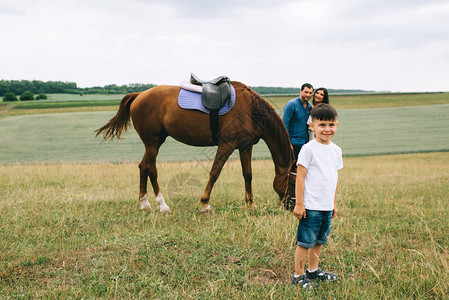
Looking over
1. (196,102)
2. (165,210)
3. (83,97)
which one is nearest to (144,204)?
(165,210)

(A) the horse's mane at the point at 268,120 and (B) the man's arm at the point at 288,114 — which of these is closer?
(A) the horse's mane at the point at 268,120

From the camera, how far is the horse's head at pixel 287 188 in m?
4.61

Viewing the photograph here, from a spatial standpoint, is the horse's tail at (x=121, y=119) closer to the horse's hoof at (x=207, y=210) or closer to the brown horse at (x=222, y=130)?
the brown horse at (x=222, y=130)

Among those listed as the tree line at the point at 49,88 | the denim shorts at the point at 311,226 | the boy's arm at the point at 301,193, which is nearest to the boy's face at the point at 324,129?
the boy's arm at the point at 301,193

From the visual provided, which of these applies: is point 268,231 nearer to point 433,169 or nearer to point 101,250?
point 101,250

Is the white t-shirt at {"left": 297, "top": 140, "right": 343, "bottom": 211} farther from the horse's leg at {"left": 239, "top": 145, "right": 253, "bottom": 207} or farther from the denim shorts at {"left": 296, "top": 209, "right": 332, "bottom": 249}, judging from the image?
the horse's leg at {"left": 239, "top": 145, "right": 253, "bottom": 207}

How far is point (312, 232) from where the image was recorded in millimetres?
2840

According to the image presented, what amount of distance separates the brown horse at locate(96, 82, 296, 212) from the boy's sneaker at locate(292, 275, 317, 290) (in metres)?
1.74

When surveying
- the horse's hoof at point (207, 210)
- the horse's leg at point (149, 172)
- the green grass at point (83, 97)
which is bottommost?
the horse's hoof at point (207, 210)

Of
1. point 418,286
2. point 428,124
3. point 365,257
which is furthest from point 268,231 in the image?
point 428,124

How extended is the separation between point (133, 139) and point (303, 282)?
19161mm

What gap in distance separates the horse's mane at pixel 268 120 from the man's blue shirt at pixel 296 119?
1.00m

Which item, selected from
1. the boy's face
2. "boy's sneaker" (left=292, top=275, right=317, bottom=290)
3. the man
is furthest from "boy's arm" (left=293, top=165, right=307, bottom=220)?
the man

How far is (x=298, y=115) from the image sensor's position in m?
6.06
